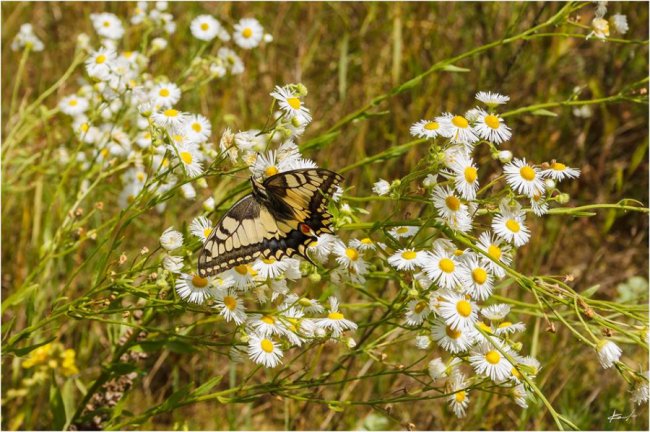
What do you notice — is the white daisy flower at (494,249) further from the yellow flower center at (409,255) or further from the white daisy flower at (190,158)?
the white daisy flower at (190,158)

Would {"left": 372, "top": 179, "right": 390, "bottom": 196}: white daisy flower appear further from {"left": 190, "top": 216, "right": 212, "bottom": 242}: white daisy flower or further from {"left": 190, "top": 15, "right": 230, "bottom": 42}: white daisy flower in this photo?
{"left": 190, "top": 15, "right": 230, "bottom": 42}: white daisy flower

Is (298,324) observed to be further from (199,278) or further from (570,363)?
(570,363)

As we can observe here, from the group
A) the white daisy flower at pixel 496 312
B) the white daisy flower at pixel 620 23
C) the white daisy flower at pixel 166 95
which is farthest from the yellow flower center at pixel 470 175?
the white daisy flower at pixel 166 95

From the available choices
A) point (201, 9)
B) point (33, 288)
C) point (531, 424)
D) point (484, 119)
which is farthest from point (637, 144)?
point (33, 288)

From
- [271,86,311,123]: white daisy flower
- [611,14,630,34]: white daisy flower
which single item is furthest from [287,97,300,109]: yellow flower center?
[611,14,630,34]: white daisy flower

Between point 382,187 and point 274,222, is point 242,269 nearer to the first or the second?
point 274,222
